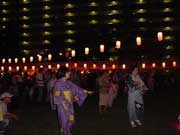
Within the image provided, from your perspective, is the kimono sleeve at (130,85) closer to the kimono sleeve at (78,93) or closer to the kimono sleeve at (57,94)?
the kimono sleeve at (78,93)

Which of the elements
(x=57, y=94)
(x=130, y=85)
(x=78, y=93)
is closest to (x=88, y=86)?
(x=130, y=85)

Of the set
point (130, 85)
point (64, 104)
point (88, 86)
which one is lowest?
point (88, 86)

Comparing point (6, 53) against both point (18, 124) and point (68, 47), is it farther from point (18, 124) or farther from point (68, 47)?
point (18, 124)

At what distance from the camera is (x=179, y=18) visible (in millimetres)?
106375

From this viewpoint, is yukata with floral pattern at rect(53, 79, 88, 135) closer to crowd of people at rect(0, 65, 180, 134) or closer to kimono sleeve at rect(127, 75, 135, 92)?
crowd of people at rect(0, 65, 180, 134)

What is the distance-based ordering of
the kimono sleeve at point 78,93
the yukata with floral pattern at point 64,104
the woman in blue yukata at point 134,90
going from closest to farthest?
1. the yukata with floral pattern at point 64,104
2. the kimono sleeve at point 78,93
3. the woman in blue yukata at point 134,90

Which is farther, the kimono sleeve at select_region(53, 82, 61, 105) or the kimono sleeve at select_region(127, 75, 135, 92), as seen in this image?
the kimono sleeve at select_region(127, 75, 135, 92)

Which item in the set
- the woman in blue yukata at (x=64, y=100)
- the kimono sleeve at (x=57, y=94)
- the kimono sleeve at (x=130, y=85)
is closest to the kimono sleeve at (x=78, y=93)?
the woman in blue yukata at (x=64, y=100)

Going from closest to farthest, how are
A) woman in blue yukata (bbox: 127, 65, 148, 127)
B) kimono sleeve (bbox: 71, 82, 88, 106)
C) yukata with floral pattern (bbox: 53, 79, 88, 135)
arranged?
yukata with floral pattern (bbox: 53, 79, 88, 135) → kimono sleeve (bbox: 71, 82, 88, 106) → woman in blue yukata (bbox: 127, 65, 148, 127)

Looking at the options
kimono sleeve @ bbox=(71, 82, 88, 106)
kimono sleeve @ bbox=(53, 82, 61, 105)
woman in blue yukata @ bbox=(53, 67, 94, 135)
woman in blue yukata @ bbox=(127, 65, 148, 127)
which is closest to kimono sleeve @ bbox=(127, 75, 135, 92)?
woman in blue yukata @ bbox=(127, 65, 148, 127)

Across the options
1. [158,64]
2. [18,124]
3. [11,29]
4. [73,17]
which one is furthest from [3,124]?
[73,17]

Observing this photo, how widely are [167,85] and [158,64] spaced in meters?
32.2

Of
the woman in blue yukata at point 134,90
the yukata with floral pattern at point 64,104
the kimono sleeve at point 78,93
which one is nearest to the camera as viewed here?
the yukata with floral pattern at point 64,104

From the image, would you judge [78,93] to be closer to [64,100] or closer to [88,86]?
[64,100]
